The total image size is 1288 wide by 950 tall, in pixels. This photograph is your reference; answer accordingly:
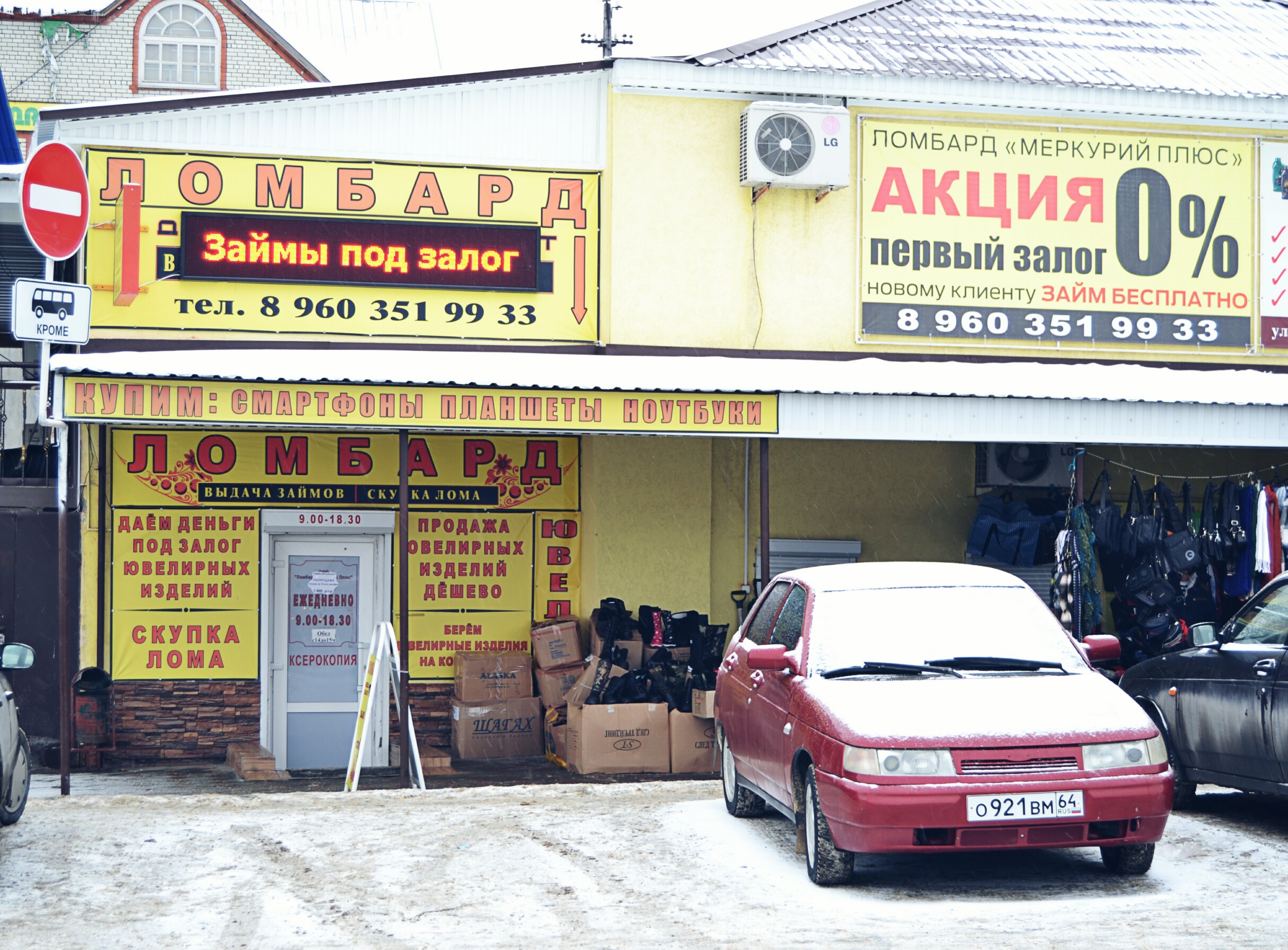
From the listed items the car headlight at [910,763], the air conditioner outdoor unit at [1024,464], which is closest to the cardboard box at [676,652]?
the air conditioner outdoor unit at [1024,464]

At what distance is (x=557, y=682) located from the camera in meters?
13.2

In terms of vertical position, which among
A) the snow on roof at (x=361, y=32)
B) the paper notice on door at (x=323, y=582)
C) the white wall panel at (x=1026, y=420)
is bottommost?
the paper notice on door at (x=323, y=582)

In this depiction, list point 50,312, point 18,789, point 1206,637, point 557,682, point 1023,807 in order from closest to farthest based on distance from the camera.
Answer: point 1023,807 < point 18,789 < point 1206,637 < point 50,312 < point 557,682

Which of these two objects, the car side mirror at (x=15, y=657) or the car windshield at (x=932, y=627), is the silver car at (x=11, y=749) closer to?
the car side mirror at (x=15, y=657)

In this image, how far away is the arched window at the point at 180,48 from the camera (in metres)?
32.6

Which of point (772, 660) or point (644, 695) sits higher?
point (772, 660)

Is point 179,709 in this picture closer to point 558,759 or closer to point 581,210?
point 558,759

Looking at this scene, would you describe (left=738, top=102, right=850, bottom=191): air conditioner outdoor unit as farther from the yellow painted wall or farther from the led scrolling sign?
the led scrolling sign

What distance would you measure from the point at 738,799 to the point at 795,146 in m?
6.66

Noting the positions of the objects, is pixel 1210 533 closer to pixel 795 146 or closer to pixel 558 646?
pixel 795 146

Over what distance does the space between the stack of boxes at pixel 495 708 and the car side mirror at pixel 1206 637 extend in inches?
263

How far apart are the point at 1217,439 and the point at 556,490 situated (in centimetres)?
590

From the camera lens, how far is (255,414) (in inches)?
413

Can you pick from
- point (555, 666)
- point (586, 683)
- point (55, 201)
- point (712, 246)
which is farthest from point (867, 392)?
point (55, 201)
